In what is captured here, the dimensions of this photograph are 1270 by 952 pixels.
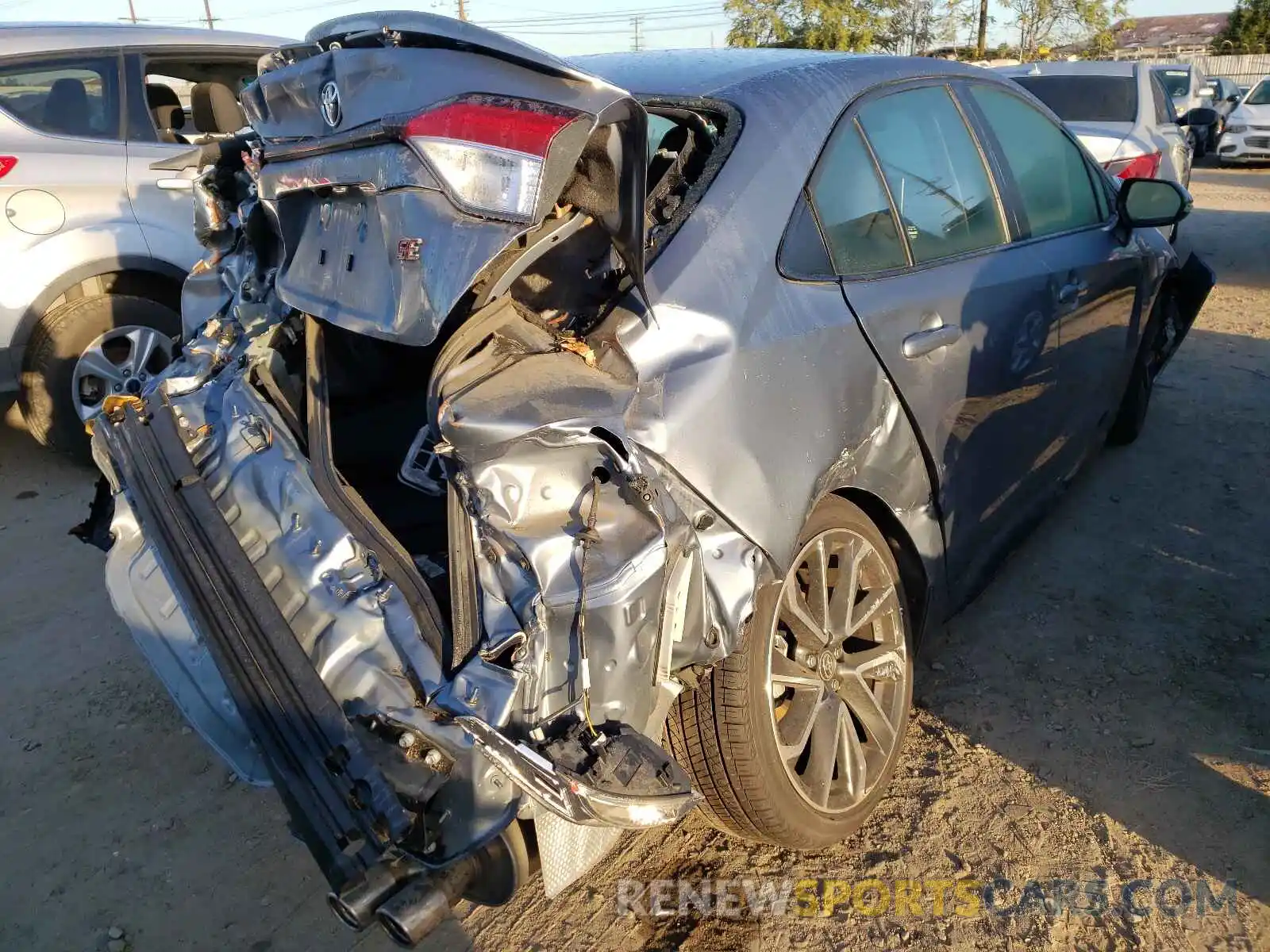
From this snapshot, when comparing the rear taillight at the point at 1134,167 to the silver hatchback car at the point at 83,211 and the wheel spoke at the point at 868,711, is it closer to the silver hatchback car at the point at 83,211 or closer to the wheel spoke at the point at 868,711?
the silver hatchback car at the point at 83,211

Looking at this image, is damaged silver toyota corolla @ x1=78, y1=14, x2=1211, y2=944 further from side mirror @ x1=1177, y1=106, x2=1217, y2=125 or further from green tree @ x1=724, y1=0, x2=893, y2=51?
green tree @ x1=724, y1=0, x2=893, y2=51

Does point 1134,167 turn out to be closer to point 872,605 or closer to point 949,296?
point 949,296

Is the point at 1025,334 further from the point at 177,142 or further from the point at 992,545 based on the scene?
the point at 177,142

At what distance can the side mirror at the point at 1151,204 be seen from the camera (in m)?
3.79

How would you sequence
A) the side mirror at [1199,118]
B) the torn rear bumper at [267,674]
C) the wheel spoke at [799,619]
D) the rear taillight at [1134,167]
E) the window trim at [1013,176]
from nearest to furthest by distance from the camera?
the torn rear bumper at [267,674], the wheel spoke at [799,619], the window trim at [1013,176], the rear taillight at [1134,167], the side mirror at [1199,118]

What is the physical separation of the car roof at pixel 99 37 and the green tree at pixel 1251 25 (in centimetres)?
4055

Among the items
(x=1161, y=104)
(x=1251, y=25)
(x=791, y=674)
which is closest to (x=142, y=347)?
(x=791, y=674)

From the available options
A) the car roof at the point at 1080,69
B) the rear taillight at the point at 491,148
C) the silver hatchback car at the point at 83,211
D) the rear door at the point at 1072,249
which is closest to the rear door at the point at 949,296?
the rear door at the point at 1072,249

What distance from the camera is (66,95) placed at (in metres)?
4.85

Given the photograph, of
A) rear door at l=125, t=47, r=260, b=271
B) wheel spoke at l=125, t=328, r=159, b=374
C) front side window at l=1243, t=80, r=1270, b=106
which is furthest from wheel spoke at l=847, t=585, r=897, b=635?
front side window at l=1243, t=80, r=1270, b=106

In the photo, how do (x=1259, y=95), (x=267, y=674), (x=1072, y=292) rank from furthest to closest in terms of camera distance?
1. (x=1259, y=95)
2. (x=1072, y=292)
3. (x=267, y=674)

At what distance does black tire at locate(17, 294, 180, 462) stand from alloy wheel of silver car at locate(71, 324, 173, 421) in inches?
2.2

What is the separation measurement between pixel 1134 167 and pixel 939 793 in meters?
6.89

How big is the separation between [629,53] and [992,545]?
195cm
